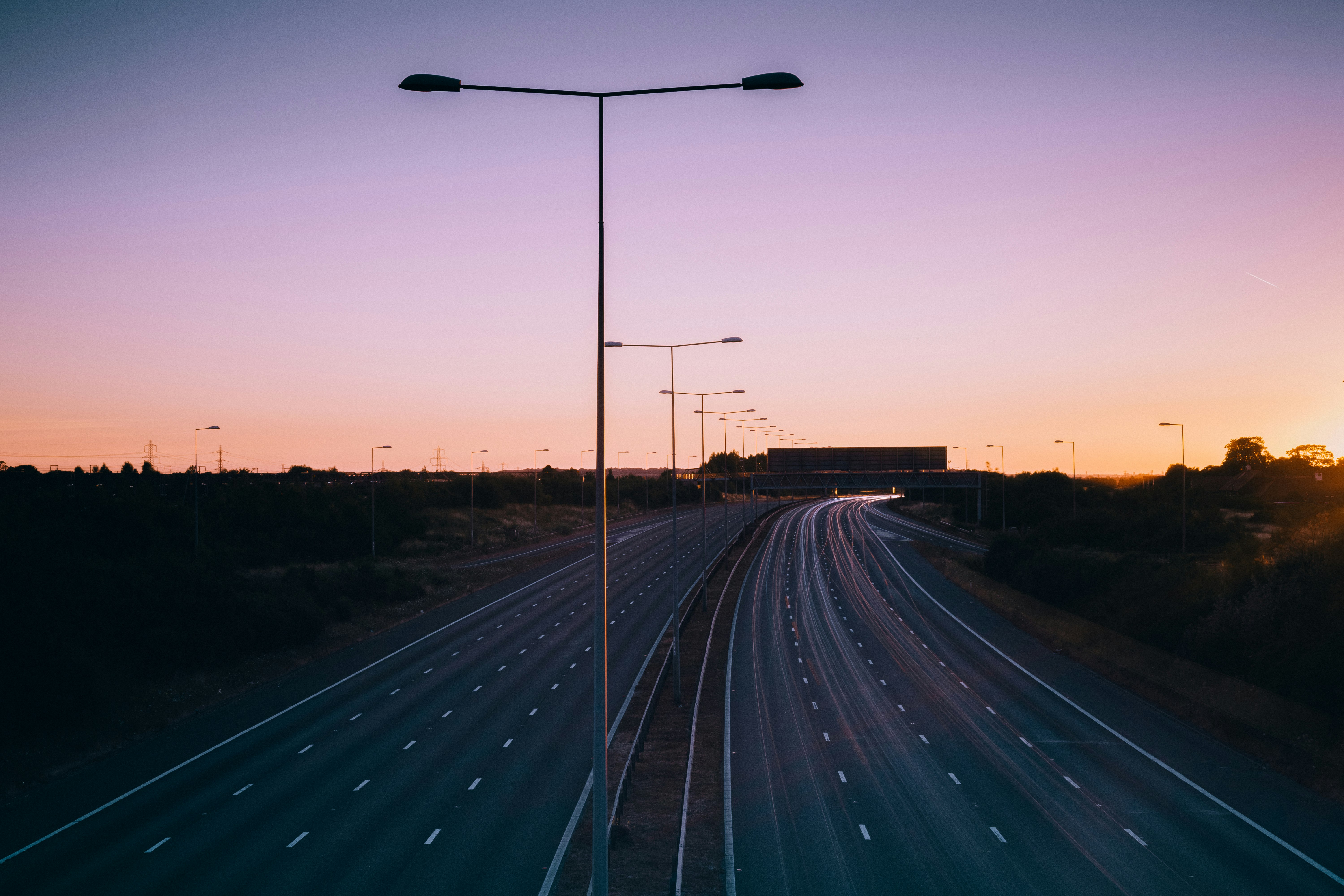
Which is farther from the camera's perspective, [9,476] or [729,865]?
[9,476]

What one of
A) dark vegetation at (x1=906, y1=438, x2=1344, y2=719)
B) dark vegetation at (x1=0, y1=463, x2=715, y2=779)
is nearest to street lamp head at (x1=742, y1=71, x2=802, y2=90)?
dark vegetation at (x1=906, y1=438, x2=1344, y2=719)

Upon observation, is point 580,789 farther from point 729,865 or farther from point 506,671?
point 506,671

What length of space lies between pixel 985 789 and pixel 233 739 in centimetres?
2509

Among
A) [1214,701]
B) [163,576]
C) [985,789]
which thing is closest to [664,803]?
[985,789]

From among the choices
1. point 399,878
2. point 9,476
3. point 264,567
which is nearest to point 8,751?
point 399,878

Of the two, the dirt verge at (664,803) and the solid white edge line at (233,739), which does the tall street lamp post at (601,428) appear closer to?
the dirt verge at (664,803)

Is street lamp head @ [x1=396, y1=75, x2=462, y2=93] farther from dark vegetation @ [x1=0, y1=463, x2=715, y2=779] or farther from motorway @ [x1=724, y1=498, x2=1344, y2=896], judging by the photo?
dark vegetation @ [x1=0, y1=463, x2=715, y2=779]

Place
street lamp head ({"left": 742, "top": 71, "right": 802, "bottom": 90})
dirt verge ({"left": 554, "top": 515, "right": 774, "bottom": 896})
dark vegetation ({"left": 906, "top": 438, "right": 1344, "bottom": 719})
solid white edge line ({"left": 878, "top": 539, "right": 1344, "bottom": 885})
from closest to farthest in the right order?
street lamp head ({"left": 742, "top": 71, "right": 802, "bottom": 90}) < dirt verge ({"left": 554, "top": 515, "right": 774, "bottom": 896}) < solid white edge line ({"left": 878, "top": 539, "right": 1344, "bottom": 885}) < dark vegetation ({"left": 906, "top": 438, "right": 1344, "bottom": 719})

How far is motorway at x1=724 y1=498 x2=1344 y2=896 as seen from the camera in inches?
745

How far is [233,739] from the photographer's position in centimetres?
3078

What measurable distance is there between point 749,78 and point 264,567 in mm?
76564

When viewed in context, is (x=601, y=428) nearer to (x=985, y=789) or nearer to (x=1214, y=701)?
(x=985, y=789)

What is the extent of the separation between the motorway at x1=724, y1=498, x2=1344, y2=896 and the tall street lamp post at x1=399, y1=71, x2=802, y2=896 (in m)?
6.66

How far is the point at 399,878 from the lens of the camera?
18.6 meters
